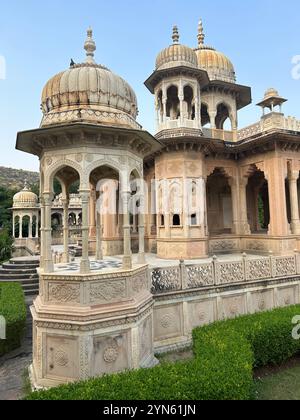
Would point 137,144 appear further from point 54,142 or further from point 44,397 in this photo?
point 44,397

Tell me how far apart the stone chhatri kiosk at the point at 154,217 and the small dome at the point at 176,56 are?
0.24ft

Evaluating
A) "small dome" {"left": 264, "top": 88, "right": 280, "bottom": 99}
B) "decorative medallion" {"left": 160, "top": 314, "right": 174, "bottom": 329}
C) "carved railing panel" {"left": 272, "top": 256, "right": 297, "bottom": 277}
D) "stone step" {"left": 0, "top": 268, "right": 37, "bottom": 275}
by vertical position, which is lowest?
"decorative medallion" {"left": 160, "top": 314, "right": 174, "bottom": 329}

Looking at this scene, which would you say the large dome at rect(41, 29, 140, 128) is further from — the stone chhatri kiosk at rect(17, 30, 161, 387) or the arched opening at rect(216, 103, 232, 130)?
the arched opening at rect(216, 103, 232, 130)

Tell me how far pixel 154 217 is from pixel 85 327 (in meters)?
12.9

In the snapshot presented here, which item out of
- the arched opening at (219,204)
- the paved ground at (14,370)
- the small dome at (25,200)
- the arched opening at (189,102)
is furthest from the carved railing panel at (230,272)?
the small dome at (25,200)

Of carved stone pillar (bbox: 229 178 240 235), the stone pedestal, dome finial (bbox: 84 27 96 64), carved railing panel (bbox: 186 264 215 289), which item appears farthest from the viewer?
carved stone pillar (bbox: 229 178 240 235)

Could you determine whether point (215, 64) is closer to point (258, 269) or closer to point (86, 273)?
point (258, 269)

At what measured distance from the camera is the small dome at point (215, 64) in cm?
1833

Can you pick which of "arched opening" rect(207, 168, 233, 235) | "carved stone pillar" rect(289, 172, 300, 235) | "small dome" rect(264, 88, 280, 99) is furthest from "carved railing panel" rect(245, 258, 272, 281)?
"small dome" rect(264, 88, 280, 99)

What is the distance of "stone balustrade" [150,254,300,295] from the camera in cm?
843

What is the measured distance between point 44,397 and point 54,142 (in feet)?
16.1

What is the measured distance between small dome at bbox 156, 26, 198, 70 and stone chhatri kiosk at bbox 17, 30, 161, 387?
9249 mm

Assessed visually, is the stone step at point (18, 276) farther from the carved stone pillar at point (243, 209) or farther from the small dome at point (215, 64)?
the small dome at point (215, 64)

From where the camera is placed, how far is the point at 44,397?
14.1 ft
